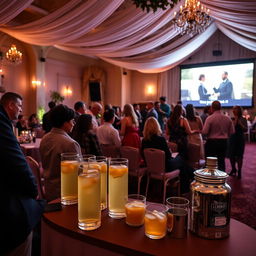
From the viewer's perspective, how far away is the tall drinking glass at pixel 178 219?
1.02 m

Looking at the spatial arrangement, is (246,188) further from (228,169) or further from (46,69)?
(46,69)

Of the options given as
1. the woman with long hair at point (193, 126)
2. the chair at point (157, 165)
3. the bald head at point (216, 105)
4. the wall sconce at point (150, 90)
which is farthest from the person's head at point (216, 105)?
the wall sconce at point (150, 90)

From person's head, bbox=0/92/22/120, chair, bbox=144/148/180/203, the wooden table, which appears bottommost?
chair, bbox=144/148/180/203

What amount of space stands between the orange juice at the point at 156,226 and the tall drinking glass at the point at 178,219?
34 millimetres

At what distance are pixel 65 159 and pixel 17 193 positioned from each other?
37 cm

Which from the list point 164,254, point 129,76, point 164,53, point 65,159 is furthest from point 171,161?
point 129,76

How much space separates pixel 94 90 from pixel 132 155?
1013 centimetres

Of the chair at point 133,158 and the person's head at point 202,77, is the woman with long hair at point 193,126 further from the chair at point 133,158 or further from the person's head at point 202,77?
the person's head at point 202,77

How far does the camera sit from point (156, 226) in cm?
101

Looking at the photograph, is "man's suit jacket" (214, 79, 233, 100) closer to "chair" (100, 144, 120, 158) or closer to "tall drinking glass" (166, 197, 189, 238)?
"chair" (100, 144, 120, 158)

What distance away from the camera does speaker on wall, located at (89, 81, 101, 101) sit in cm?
1348

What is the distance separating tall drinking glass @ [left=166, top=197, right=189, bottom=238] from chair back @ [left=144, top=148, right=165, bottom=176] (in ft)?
8.40

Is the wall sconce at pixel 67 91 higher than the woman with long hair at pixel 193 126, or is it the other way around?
the wall sconce at pixel 67 91

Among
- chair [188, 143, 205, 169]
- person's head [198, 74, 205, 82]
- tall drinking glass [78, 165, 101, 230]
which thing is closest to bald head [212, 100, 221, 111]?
chair [188, 143, 205, 169]
